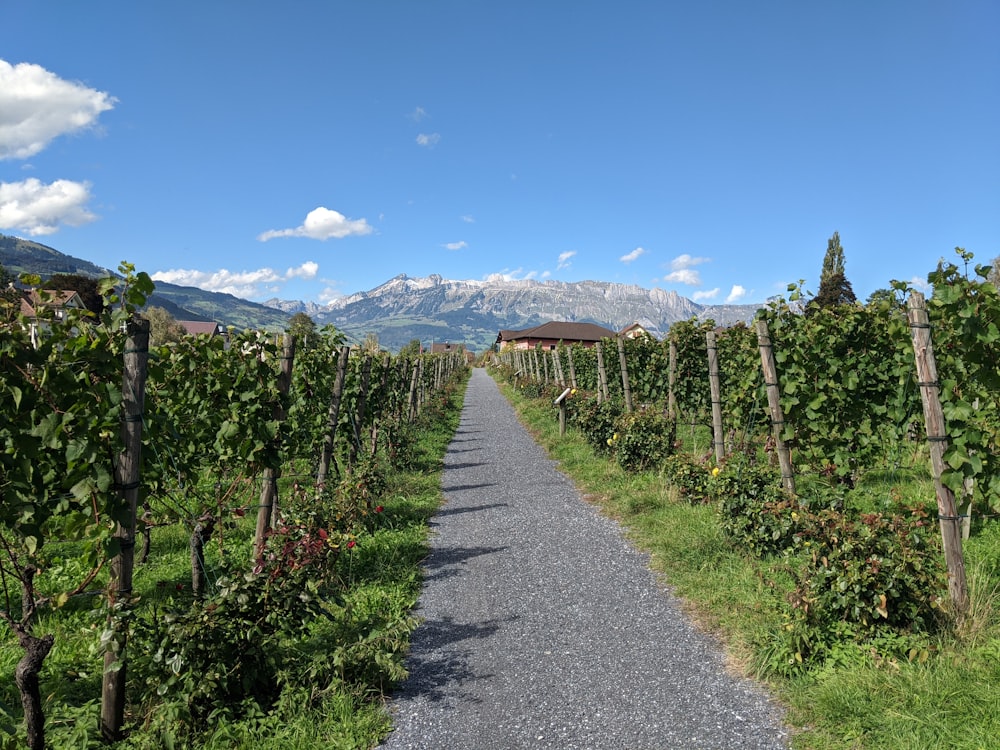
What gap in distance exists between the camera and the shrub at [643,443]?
347 inches

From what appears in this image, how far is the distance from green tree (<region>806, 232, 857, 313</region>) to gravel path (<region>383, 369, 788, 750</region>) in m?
62.0

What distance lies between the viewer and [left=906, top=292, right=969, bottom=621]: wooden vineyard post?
12.6 feet

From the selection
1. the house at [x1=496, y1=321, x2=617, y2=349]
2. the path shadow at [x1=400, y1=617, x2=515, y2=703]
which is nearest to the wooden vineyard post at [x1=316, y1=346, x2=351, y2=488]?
the path shadow at [x1=400, y1=617, x2=515, y2=703]

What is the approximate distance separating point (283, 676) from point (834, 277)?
7107 cm

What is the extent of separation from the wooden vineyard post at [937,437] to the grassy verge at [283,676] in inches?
142

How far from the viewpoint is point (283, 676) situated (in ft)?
10.7

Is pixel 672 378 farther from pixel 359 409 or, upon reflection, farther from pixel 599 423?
pixel 359 409

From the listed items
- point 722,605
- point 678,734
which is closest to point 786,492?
point 722,605

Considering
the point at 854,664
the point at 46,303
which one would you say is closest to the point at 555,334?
the point at 854,664

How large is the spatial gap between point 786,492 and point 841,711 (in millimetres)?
2517

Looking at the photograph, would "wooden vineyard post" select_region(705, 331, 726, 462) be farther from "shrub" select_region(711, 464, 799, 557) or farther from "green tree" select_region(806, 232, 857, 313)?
"green tree" select_region(806, 232, 857, 313)

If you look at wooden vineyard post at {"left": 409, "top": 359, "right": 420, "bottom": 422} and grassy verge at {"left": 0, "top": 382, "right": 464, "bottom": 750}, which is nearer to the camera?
grassy verge at {"left": 0, "top": 382, "right": 464, "bottom": 750}

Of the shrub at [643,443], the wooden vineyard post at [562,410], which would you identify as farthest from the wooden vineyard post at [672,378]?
the wooden vineyard post at [562,410]

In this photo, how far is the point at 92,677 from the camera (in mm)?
3697
